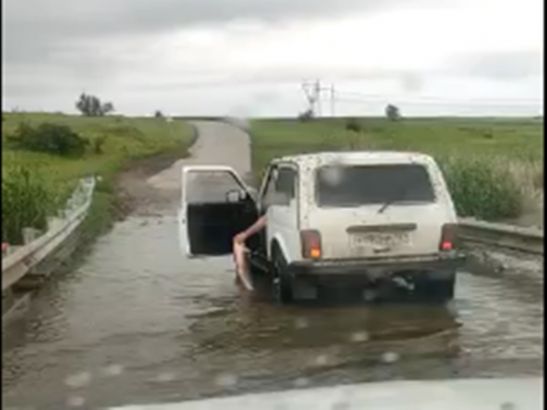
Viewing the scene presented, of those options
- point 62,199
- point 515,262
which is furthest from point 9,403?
point 62,199

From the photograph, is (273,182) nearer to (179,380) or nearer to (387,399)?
(179,380)

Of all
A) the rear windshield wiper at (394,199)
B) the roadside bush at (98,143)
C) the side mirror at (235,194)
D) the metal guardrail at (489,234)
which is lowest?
the metal guardrail at (489,234)

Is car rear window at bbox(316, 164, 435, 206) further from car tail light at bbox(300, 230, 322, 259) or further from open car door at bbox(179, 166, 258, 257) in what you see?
open car door at bbox(179, 166, 258, 257)

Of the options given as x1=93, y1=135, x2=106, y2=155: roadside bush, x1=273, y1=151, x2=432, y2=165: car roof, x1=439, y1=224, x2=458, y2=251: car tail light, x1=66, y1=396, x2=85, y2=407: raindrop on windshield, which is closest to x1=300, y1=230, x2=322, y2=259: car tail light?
x1=273, y1=151, x2=432, y2=165: car roof

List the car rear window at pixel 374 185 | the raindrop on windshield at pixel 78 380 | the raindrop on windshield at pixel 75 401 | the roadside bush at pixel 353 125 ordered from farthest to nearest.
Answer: the car rear window at pixel 374 185 < the raindrop on windshield at pixel 78 380 < the roadside bush at pixel 353 125 < the raindrop on windshield at pixel 75 401

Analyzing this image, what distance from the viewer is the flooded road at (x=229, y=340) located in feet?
23.3

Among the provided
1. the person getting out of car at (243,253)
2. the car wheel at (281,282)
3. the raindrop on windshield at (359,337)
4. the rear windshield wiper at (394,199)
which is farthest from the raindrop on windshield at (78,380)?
the person getting out of car at (243,253)

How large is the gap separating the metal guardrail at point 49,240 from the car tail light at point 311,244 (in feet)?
7.74

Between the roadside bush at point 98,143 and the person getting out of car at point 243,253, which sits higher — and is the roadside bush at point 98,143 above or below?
above

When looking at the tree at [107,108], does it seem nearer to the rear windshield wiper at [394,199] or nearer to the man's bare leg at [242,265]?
the rear windshield wiper at [394,199]

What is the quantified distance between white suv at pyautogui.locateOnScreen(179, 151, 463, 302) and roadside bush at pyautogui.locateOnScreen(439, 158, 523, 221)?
592 mm

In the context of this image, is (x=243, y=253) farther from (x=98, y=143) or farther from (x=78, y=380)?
(x=78, y=380)

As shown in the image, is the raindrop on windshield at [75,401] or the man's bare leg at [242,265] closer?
the raindrop on windshield at [75,401]

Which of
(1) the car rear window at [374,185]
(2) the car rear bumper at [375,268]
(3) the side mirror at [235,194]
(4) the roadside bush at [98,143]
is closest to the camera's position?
(2) the car rear bumper at [375,268]
